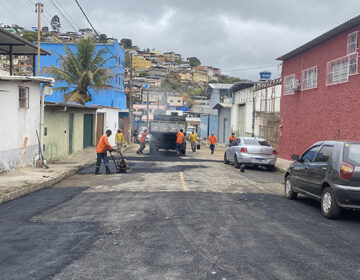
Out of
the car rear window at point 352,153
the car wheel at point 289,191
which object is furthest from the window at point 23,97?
the car rear window at point 352,153

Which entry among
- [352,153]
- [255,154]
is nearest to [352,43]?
[255,154]

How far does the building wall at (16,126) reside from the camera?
1374cm

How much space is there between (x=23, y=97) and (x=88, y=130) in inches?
518

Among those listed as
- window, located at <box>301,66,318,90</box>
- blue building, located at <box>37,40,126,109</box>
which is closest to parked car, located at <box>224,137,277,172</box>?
window, located at <box>301,66,318,90</box>

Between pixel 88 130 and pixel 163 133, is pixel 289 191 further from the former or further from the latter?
pixel 88 130

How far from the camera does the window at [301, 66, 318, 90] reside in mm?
20737

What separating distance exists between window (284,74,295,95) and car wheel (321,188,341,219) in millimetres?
15607

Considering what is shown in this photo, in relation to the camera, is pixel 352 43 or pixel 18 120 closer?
pixel 18 120

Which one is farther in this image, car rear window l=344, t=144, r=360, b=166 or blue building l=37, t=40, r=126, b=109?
blue building l=37, t=40, r=126, b=109

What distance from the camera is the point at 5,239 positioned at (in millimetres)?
6043

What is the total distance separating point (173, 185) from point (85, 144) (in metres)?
17.0

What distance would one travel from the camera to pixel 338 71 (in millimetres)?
18016

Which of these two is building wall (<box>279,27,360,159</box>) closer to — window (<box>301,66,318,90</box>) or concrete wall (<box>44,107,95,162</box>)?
window (<box>301,66,318,90</box>)

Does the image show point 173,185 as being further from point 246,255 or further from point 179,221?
point 246,255
